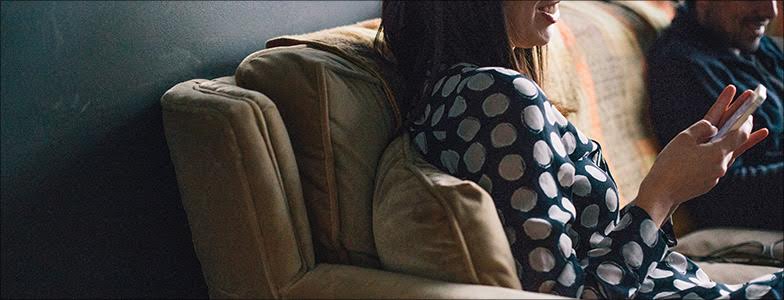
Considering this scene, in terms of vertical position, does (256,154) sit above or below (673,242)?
above

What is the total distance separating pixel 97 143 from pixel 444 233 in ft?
1.77

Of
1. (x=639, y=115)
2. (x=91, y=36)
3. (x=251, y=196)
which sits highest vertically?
(x=91, y=36)

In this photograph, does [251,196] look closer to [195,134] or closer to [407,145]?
[195,134]

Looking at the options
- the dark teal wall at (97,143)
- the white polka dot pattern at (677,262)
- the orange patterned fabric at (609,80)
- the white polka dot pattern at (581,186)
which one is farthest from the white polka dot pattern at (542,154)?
the orange patterned fabric at (609,80)

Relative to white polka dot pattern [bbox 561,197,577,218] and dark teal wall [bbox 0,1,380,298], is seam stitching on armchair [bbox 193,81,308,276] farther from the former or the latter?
white polka dot pattern [bbox 561,197,577,218]

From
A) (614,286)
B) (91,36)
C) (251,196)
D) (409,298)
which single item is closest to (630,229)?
(614,286)

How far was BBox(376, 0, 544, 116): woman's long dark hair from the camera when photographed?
5.07 feet

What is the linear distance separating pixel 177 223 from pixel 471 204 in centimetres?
57

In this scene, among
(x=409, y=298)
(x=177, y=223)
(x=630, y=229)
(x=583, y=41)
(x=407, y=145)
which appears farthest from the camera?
(x=583, y=41)

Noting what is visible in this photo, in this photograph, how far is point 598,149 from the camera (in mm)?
1602

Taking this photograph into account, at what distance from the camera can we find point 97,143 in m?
1.51

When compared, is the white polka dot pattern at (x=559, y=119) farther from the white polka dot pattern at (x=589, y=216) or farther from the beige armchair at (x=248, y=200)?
the beige armchair at (x=248, y=200)

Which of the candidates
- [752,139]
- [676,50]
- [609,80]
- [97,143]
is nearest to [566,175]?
[752,139]

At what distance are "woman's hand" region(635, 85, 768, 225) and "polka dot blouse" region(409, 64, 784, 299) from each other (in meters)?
0.04
